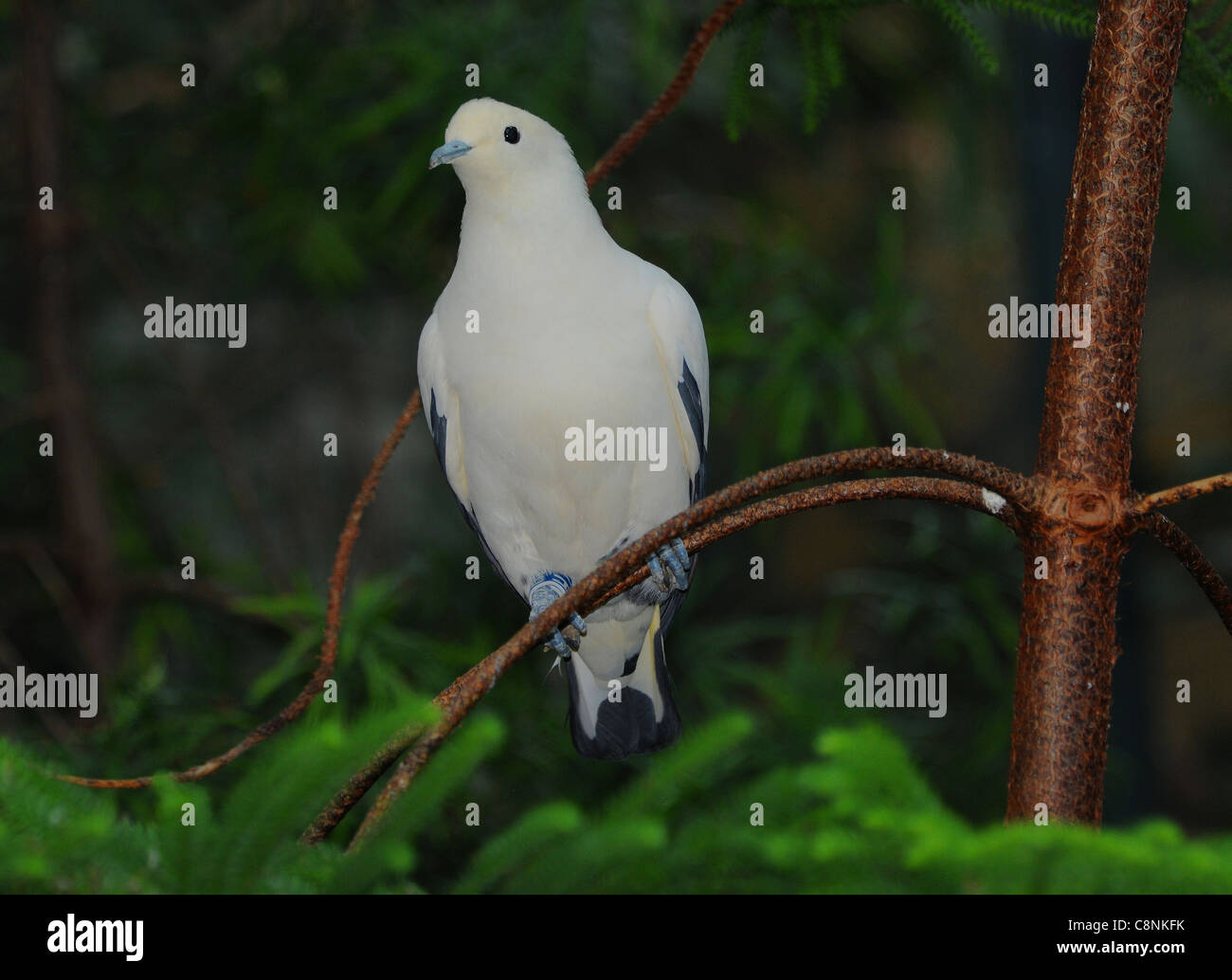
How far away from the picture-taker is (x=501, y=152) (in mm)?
1589

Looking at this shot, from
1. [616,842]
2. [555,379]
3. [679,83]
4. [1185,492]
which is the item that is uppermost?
[679,83]

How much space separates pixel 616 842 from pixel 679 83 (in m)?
0.87

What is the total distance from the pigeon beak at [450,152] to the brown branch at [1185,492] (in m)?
0.91

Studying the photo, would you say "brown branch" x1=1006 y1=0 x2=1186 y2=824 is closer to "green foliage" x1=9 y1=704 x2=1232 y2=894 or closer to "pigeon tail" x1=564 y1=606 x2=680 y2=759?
"green foliage" x1=9 y1=704 x2=1232 y2=894

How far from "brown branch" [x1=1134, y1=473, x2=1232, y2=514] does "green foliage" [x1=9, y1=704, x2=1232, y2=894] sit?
0.41 meters

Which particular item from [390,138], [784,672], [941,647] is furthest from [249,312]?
[941,647]

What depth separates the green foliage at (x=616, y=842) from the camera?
69cm

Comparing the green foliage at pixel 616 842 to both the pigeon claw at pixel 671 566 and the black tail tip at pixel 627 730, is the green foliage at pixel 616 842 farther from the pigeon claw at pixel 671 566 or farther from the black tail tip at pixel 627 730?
the black tail tip at pixel 627 730

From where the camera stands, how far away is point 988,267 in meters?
5.98

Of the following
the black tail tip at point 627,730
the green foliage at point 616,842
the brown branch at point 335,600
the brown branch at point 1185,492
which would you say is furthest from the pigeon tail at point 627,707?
the green foliage at point 616,842

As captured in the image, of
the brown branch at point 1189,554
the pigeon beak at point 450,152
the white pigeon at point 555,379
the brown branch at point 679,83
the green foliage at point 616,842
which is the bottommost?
the green foliage at point 616,842

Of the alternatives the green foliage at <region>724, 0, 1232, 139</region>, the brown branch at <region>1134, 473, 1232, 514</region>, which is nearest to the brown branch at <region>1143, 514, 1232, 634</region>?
the brown branch at <region>1134, 473, 1232, 514</region>

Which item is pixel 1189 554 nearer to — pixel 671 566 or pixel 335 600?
pixel 671 566

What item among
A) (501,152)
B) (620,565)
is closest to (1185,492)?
(620,565)
